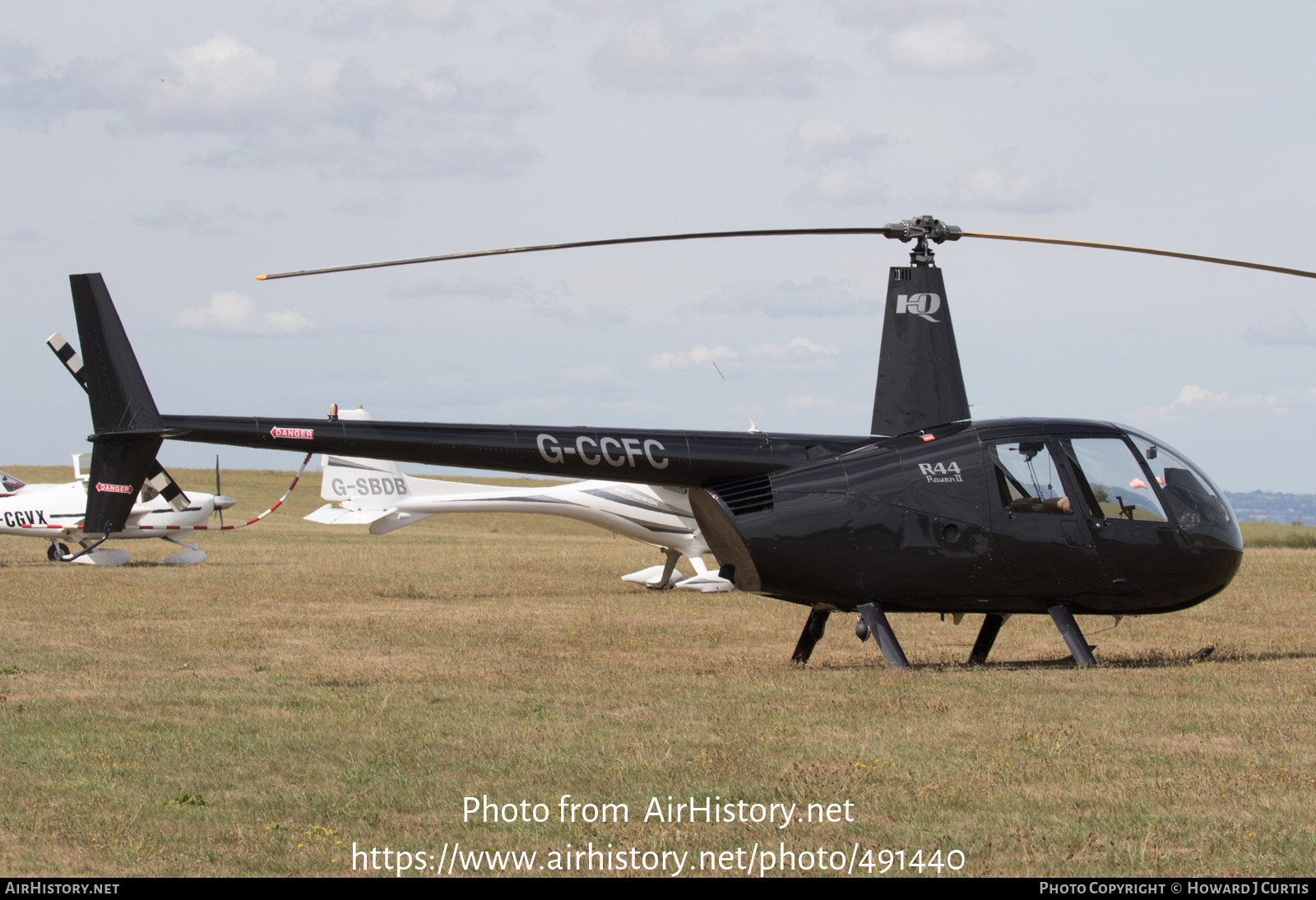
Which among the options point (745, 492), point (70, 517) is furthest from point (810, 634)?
point (70, 517)

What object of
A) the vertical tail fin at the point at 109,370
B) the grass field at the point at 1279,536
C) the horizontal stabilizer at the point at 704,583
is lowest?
the grass field at the point at 1279,536

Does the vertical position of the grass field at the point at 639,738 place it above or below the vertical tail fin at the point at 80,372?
below

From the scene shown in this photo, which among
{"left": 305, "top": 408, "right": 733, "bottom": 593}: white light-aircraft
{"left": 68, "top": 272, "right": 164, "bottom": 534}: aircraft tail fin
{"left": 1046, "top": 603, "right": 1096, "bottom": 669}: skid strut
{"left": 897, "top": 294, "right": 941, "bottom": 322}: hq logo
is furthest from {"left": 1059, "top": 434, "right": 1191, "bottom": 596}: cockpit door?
{"left": 305, "top": 408, "right": 733, "bottom": 593}: white light-aircraft

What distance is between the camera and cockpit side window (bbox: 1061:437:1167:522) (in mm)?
11500

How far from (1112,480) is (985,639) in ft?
7.61

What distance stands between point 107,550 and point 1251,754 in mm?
26082

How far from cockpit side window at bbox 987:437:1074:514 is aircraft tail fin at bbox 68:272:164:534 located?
26.0ft

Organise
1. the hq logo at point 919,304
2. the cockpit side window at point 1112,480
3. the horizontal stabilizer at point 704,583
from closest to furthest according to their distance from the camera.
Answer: the cockpit side window at point 1112,480
the hq logo at point 919,304
the horizontal stabilizer at point 704,583

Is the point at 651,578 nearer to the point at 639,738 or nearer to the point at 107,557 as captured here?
the point at 107,557

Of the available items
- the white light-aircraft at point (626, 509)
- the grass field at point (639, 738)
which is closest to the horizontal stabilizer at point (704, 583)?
the white light-aircraft at point (626, 509)

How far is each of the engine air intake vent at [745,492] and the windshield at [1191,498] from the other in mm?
3729

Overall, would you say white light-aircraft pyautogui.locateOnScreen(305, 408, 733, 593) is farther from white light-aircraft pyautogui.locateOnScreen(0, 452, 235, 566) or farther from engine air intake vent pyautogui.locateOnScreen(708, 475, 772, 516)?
engine air intake vent pyautogui.locateOnScreen(708, 475, 772, 516)

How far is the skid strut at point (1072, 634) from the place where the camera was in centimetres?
1158

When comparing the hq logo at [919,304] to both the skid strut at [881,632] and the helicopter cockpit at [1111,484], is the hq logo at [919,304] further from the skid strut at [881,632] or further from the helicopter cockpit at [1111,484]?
the skid strut at [881,632]
